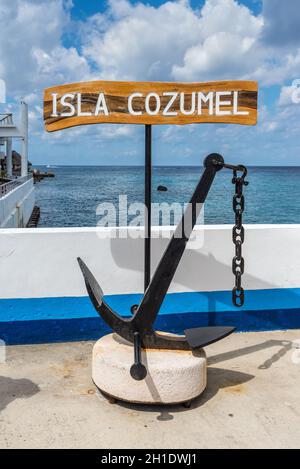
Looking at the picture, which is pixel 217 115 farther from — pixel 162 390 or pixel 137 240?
pixel 162 390

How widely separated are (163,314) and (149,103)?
1.86 meters

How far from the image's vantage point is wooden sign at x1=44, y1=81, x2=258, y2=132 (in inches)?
137

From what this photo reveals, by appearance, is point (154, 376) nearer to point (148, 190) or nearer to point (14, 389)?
point (14, 389)

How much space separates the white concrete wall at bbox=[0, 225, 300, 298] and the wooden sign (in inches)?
42.9

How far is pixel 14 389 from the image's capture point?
3385 mm

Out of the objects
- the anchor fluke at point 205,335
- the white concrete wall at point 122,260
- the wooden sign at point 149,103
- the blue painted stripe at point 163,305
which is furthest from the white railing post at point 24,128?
the anchor fluke at point 205,335

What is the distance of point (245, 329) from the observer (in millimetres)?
4574

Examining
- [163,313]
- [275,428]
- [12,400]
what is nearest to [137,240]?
[163,313]

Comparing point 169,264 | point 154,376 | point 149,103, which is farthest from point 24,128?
point 154,376

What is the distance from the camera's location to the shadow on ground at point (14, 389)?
10.6 ft

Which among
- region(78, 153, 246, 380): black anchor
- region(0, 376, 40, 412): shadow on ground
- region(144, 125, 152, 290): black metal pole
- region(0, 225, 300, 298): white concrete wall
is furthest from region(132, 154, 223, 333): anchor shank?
region(0, 225, 300, 298): white concrete wall

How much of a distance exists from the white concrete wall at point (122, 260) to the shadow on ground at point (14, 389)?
849mm

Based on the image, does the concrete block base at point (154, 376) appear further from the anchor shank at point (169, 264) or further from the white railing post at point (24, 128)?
the white railing post at point (24, 128)
